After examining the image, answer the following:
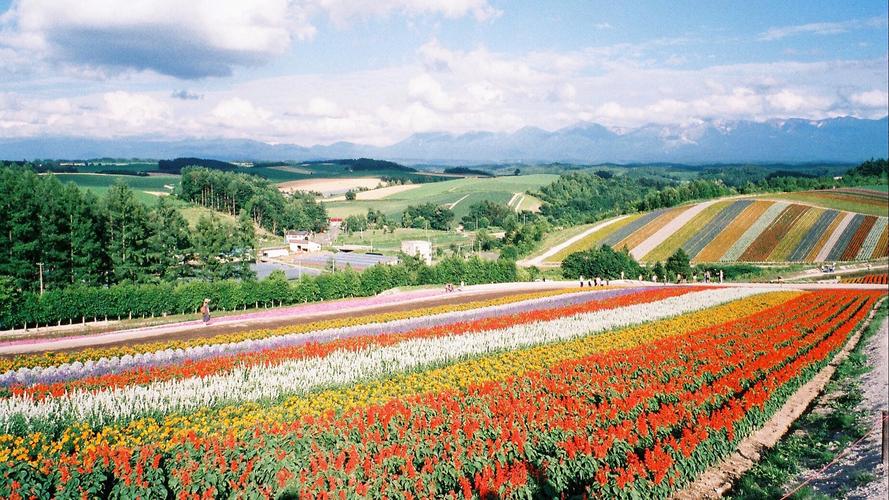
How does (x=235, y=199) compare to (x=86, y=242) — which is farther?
(x=235, y=199)

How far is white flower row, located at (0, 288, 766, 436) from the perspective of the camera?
11273mm

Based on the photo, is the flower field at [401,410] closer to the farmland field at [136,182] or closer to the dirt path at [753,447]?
the dirt path at [753,447]

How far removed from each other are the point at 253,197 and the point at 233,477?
362 feet

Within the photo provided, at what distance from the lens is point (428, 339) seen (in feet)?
65.0

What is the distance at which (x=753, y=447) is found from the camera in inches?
475

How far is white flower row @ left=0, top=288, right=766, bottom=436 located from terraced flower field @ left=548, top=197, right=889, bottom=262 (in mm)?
49202

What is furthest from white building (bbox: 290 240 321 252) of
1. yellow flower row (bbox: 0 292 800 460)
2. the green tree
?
yellow flower row (bbox: 0 292 800 460)

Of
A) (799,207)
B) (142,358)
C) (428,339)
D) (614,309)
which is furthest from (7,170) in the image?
(799,207)

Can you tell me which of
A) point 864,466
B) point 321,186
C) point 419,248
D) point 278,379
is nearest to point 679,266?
point 419,248

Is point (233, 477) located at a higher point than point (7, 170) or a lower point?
lower

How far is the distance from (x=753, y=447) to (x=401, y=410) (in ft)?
25.3

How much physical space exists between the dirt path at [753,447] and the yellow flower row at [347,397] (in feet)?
16.4

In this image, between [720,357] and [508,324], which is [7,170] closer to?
[508,324]

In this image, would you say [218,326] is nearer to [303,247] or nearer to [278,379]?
[278,379]
